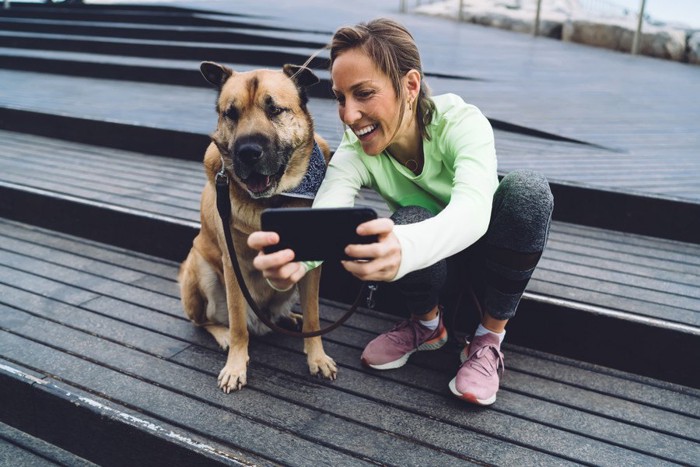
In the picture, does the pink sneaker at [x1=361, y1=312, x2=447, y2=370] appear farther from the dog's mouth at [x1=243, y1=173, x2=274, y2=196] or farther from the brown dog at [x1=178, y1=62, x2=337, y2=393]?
the dog's mouth at [x1=243, y1=173, x2=274, y2=196]

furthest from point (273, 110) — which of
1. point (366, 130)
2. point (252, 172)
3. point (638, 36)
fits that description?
point (638, 36)

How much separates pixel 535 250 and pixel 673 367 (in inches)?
28.3

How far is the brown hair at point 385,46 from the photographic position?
5.83ft

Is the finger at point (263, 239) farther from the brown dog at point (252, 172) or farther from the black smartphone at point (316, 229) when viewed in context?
the brown dog at point (252, 172)

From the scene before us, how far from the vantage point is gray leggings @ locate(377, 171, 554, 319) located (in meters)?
1.89

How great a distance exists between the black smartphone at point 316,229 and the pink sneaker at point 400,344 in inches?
33.0

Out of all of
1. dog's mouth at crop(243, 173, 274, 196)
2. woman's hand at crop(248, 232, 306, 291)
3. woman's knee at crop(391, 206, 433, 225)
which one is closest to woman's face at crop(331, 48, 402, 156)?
woman's knee at crop(391, 206, 433, 225)

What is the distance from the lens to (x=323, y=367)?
2.11 meters

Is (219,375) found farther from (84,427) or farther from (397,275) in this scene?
(397,275)

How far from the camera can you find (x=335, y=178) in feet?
6.77

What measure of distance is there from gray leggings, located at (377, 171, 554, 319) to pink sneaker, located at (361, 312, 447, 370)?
85 millimetres

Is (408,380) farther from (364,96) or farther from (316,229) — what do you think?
(364,96)

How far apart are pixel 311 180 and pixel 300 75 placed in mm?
429

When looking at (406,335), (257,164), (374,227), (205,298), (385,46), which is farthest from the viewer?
(205,298)
